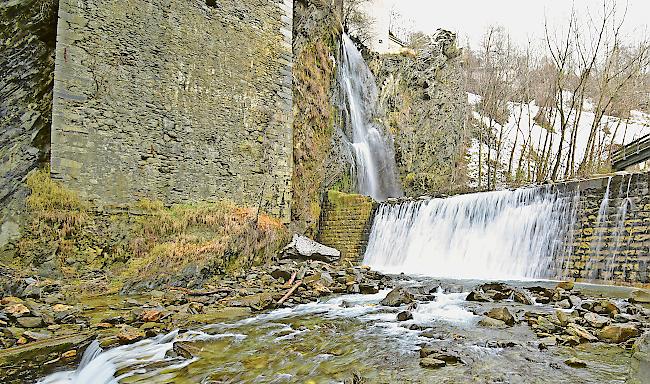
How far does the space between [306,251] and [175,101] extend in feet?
14.9

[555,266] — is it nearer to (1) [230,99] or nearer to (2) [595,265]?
(2) [595,265]

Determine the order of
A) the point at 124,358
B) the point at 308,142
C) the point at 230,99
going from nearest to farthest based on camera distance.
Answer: the point at 124,358
the point at 230,99
the point at 308,142

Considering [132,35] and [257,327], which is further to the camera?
[132,35]

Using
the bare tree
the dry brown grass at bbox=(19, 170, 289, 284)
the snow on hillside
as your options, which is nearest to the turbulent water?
the dry brown grass at bbox=(19, 170, 289, 284)

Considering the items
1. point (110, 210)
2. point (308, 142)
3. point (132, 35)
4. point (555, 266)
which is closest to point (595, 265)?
point (555, 266)

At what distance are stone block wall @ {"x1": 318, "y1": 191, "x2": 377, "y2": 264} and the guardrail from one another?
9.78 metres

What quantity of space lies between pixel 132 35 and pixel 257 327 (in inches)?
268

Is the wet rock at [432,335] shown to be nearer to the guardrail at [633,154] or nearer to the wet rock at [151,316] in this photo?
the wet rock at [151,316]

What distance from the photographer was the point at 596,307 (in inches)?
194

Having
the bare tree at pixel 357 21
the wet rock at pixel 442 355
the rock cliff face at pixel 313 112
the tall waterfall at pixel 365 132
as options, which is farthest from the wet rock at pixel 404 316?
the bare tree at pixel 357 21

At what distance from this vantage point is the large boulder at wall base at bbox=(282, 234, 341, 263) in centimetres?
955

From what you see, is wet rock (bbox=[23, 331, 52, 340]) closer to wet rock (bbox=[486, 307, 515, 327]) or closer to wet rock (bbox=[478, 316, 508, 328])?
wet rock (bbox=[478, 316, 508, 328])

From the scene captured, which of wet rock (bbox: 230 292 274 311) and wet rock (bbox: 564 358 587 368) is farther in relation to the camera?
wet rock (bbox: 230 292 274 311)

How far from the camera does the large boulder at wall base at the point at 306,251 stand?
9.55 metres
